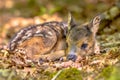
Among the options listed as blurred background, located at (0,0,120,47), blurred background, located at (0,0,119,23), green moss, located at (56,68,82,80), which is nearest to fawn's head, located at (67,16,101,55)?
green moss, located at (56,68,82,80)

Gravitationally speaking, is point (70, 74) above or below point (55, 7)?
below

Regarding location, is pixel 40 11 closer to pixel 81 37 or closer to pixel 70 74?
pixel 81 37

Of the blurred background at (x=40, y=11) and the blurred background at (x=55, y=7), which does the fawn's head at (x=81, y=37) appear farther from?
the blurred background at (x=55, y=7)

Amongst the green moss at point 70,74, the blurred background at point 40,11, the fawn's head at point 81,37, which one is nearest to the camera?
the green moss at point 70,74

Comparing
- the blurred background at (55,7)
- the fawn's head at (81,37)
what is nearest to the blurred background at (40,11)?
the blurred background at (55,7)

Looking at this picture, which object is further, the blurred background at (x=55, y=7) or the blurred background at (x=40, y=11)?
the blurred background at (x=55, y=7)

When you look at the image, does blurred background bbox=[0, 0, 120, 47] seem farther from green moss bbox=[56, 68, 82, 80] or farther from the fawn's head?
green moss bbox=[56, 68, 82, 80]

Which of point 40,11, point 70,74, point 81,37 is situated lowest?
point 70,74

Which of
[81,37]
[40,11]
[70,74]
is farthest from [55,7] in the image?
[70,74]

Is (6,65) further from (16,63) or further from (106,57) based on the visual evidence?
(106,57)

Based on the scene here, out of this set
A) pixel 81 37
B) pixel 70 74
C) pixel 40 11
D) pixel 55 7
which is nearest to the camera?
pixel 70 74

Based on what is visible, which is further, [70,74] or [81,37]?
[81,37]

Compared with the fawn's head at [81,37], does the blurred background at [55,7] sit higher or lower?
higher
